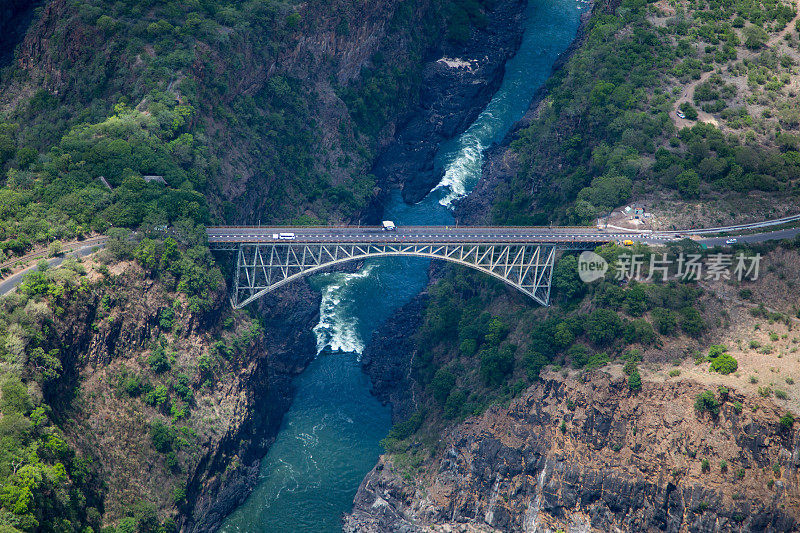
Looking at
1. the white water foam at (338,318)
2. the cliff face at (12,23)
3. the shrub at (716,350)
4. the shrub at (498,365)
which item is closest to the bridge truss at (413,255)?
the shrub at (498,365)

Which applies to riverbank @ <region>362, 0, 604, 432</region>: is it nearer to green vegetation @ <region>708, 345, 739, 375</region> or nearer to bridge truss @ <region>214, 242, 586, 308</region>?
bridge truss @ <region>214, 242, 586, 308</region>

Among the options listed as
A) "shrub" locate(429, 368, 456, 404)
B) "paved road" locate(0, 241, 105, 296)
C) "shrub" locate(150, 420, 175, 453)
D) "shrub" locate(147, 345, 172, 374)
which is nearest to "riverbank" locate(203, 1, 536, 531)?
"shrub" locate(150, 420, 175, 453)

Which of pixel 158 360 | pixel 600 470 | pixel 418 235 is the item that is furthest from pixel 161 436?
pixel 600 470

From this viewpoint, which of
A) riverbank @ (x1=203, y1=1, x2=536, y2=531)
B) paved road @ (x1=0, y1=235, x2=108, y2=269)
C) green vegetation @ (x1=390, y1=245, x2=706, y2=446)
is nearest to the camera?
paved road @ (x1=0, y1=235, x2=108, y2=269)

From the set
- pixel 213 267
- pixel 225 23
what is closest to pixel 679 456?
pixel 213 267

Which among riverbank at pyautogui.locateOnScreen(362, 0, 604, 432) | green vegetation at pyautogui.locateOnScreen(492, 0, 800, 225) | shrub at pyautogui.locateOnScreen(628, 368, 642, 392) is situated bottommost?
riverbank at pyautogui.locateOnScreen(362, 0, 604, 432)

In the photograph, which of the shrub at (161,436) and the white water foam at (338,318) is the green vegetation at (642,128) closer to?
the white water foam at (338,318)

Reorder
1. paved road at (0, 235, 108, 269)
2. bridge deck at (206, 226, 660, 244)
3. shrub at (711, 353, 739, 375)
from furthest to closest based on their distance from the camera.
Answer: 1. bridge deck at (206, 226, 660, 244)
2. paved road at (0, 235, 108, 269)
3. shrub at (711, 353, 739, 375)
